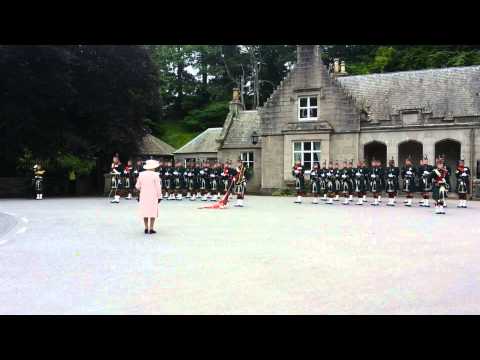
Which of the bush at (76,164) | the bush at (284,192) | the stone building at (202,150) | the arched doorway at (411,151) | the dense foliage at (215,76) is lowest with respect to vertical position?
the bush at (284,192)

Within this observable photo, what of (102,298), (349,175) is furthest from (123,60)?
(102,298)

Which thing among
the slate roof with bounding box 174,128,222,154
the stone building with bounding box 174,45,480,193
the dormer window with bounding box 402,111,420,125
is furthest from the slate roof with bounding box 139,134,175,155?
the dormer window with bounding box 402,111,420,125

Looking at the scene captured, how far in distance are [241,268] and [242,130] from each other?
30492 millimetres

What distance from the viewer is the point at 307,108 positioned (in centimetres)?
3266

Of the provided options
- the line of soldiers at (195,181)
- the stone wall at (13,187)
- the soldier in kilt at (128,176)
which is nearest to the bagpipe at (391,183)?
the line of soldiers at (195,181)

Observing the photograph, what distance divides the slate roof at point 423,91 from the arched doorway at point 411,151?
2230 millimetres

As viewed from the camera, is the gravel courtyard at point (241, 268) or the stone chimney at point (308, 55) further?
the stone chimney at point (308, 55)

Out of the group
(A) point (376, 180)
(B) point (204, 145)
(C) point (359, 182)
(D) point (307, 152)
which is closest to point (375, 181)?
(A) point (376, 180)

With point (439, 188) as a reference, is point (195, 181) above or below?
above

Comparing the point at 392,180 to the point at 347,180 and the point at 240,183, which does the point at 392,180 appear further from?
the point at 240,183

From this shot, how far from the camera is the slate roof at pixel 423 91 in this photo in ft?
96.8

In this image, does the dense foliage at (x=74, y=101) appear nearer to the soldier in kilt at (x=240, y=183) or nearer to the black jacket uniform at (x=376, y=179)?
the soldier in kilt at (x=240, y=183)

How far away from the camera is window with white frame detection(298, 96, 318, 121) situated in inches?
1282
